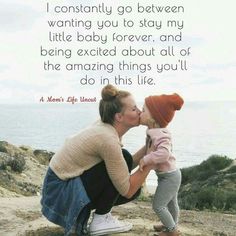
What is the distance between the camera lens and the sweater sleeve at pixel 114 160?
18.3ft

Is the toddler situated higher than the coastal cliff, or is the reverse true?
the toddler

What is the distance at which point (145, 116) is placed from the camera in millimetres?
5762

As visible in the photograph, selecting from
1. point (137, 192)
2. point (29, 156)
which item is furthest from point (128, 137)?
point (137, 192)

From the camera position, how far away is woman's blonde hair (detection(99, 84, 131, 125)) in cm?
573

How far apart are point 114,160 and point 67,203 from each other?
0.67 metres

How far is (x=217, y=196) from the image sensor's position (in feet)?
36.6

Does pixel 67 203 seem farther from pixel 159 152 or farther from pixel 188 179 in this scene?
pixel 188 179

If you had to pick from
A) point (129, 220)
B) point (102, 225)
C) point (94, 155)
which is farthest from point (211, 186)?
point (94, 155)

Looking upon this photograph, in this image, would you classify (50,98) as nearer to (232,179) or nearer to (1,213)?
(1,213)

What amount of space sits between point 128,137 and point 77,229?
27301mm

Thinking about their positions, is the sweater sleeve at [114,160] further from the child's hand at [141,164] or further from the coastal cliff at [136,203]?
the coastal cliff at [136,203]

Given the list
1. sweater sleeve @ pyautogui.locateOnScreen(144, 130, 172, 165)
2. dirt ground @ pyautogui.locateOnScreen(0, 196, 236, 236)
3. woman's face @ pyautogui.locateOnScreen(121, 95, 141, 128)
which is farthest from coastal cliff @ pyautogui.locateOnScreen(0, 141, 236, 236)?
woman's face @ pyautogui.locateOnScreen(121, 95, 141, 128)

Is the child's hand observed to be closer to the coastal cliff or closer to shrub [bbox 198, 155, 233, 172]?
the coastal cliff

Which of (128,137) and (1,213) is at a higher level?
(1,213)
